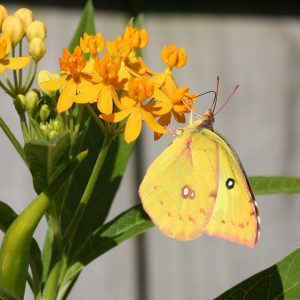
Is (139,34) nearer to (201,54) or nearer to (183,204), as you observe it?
(183,204)

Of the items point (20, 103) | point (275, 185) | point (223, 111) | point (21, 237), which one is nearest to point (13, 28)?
point (20, 103)

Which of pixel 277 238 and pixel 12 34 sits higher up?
pixel 12 34

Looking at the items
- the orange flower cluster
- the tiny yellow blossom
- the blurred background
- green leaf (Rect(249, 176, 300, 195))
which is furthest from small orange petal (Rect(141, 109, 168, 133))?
the blurred background

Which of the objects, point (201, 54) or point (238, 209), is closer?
point (238, 209)

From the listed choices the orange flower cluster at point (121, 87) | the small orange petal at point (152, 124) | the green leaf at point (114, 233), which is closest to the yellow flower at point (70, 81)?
the orange flower cluster at point (121, 87)

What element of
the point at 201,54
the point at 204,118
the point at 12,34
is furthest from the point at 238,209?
the point at 201,54

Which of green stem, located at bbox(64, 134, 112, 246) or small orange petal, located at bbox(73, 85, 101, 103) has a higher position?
small orange petal, located at bbox(73, 85, 101, 103)

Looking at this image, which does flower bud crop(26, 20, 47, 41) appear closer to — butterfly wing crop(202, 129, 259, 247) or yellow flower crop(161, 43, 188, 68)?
yellow flower crop(161, 43, 188, 68)
